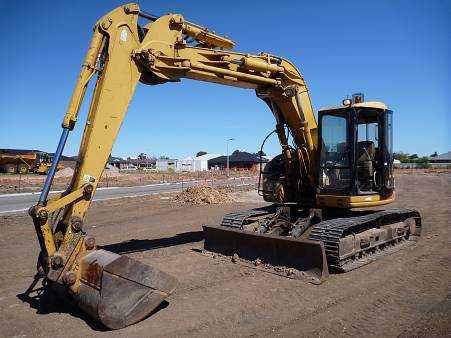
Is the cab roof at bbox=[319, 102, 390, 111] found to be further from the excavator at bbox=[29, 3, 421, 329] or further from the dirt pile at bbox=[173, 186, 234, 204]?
the dirt pile at bbox=[173, 186, 234, 204]

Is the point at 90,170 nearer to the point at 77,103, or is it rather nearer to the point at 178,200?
the point at 77,103

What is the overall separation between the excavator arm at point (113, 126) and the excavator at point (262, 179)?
0.01m

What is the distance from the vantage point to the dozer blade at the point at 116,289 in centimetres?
476

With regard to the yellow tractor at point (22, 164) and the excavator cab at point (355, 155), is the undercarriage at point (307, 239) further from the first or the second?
the yellow tractor at point (22, 164)

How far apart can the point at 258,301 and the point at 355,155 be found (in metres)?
3.61

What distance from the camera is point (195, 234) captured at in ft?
36.8

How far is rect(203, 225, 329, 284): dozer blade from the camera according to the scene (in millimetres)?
6730

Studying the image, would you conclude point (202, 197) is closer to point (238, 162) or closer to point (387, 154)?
point (387, 154)

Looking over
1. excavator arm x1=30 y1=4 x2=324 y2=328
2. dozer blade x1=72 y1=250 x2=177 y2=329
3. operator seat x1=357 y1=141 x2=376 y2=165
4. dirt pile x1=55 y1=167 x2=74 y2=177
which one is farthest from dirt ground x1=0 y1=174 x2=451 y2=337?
dirt pile x1=55 y1=167 x2=74 y2=177

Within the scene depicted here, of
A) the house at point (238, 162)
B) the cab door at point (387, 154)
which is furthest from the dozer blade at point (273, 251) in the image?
the house at point (238, 162)

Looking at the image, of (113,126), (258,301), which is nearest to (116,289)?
(258,301)

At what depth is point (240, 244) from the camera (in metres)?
8.05

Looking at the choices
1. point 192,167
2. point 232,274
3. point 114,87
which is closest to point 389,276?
point 232,274

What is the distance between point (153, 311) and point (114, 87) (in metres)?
3.17
